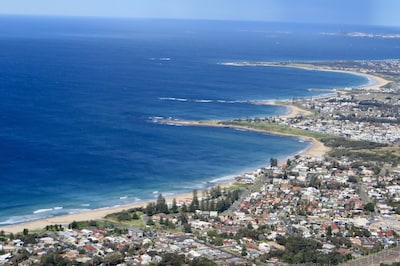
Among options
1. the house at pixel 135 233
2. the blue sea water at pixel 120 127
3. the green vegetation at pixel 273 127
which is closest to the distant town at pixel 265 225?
the house at pixel 135 233

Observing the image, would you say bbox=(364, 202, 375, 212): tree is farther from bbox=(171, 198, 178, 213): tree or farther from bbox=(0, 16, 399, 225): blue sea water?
bbox=(171, 198, 178, 213): tree

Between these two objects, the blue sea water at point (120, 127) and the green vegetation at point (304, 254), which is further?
the blue sea water at point (120, 127)

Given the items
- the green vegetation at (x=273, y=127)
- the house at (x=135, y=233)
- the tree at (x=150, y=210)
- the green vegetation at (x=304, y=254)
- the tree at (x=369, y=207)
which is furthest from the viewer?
the green vegetation at (x=273, y=127)

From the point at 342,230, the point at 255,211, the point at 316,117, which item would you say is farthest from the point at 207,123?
the point at 342,230

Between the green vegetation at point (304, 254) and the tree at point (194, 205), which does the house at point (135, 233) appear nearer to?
the tree at point (194, 205)

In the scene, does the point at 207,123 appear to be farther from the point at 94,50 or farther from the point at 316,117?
the point at 94,50

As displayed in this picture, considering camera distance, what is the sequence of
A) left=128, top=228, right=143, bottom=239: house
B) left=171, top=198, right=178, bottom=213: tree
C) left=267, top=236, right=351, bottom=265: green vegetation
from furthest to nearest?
left=171, top=198, right=178, bottom=213: tree < left=128, top=228, right=143, bottom=239: house < left=267, top=236, right=351, bottom=265: green vegetation

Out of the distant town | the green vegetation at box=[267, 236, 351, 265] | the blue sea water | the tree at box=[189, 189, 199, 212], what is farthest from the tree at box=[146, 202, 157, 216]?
the green vegetation at box=[267, 236, 351, 265]
